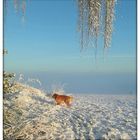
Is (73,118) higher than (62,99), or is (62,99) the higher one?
(62,99)

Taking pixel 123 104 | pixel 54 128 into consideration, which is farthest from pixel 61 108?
pixel 123 104

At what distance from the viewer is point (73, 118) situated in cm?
347

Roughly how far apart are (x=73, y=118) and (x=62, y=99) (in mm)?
135

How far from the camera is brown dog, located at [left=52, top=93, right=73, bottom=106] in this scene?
349 centimetres

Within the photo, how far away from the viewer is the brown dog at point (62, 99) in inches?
137

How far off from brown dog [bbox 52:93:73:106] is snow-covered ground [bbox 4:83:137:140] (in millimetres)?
27

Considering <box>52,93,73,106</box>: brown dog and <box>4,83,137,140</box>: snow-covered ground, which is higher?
<box>52,93,73,106</box>: brown dog

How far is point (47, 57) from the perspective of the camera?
3426 mm

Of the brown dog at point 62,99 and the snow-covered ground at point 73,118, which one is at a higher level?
the brown dog at point 62,99

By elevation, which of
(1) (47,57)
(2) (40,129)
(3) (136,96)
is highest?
(1) (47,57)

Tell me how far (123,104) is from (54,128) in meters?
0.43

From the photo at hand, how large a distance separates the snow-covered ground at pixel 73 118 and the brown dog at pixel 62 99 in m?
Answer: 0.03

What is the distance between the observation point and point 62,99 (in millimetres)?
3506

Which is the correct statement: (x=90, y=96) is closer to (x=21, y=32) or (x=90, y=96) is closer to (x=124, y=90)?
(x=124, y=90)
